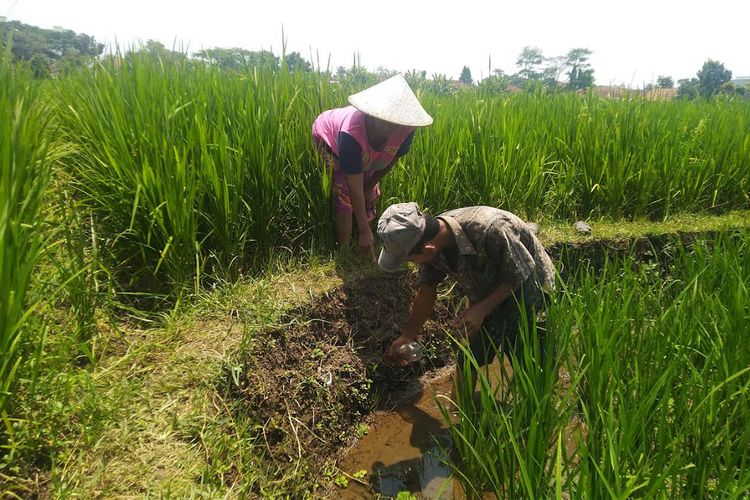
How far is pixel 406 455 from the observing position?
2020 mm

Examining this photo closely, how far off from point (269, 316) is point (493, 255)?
1030 millimetres

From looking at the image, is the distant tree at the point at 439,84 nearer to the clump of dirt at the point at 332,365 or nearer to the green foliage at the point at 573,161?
the green foliage at the point at 573,161

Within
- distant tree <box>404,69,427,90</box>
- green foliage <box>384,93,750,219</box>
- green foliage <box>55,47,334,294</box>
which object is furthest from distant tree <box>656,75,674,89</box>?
green foliage <box>55,47,334,294</box>

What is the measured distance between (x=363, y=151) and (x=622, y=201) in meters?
2.49

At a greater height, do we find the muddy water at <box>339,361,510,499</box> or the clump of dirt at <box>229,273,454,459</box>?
the clump of dirt at <box>229,273,454,459</box>

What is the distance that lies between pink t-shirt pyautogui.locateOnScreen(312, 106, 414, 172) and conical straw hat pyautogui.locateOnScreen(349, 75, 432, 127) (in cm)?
12

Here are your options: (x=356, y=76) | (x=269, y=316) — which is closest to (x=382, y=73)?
(x=356, y=76)

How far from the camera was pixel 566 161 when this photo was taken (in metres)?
3.55

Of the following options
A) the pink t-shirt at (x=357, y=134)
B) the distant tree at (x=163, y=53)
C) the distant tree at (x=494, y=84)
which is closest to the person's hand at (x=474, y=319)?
the pink t-shirt at (x=357, y=134)

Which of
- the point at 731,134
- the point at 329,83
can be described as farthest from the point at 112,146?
the point at 731,134

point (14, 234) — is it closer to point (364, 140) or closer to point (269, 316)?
point (269, 316)

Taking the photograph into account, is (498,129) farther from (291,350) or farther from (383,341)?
(291,350)

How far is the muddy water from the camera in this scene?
1.84 metres

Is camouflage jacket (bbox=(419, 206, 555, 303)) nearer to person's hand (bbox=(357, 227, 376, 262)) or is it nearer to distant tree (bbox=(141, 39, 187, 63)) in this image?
person's hand (bbox=(357, 227, 376, 262))
